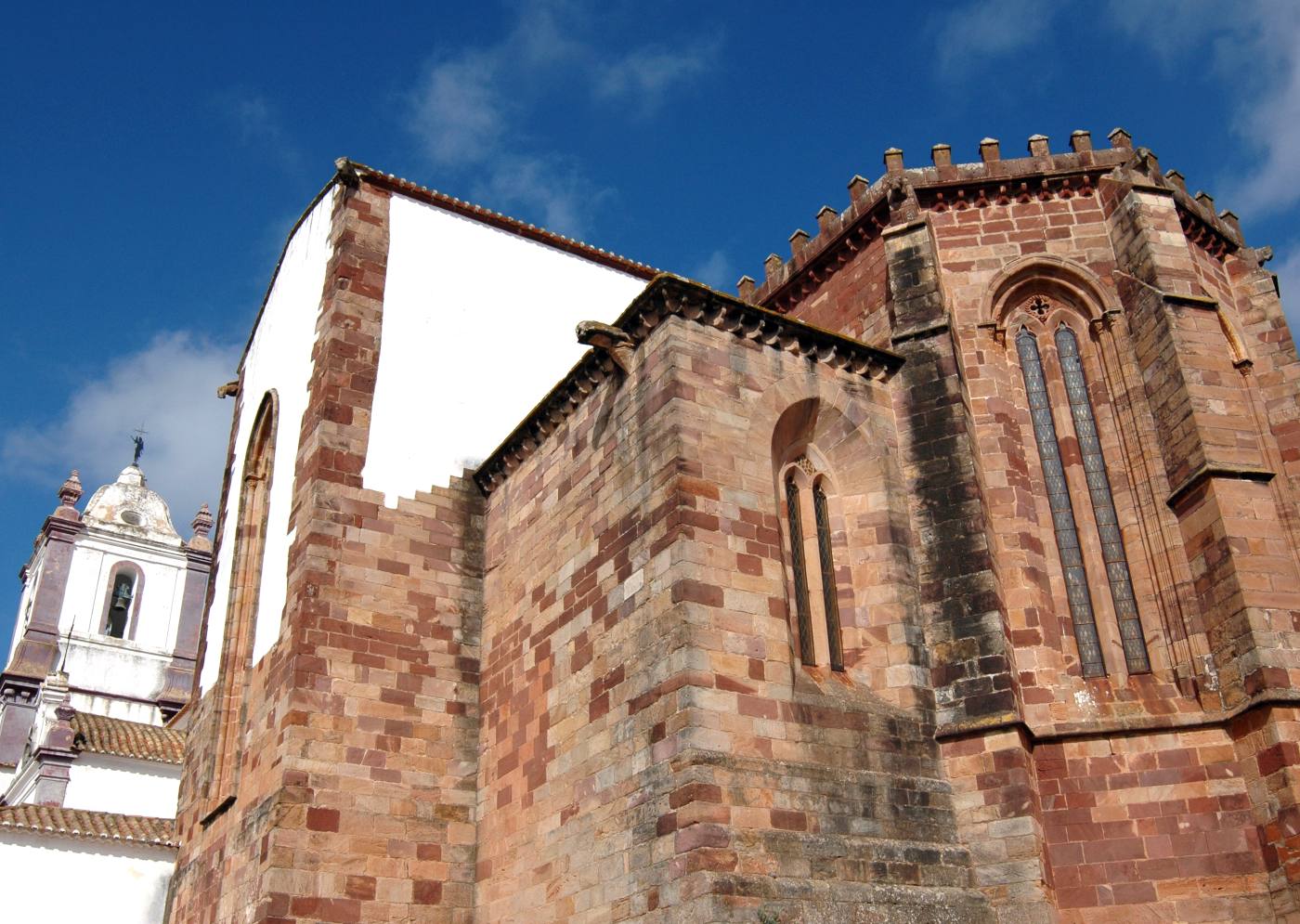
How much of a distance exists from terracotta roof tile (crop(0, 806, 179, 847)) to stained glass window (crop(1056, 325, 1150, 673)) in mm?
17256

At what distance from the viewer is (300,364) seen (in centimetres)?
1619

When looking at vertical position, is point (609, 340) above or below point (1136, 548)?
above

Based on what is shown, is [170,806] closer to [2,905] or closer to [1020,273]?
[2,905]

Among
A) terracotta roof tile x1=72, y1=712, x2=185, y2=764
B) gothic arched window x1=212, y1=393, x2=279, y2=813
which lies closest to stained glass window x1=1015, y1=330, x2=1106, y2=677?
gothic arched window x1=212, y1=393, x2=279, y2=813

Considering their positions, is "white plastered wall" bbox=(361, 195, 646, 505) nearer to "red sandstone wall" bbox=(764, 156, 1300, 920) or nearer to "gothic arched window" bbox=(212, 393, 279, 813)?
"gothic arched window" bbox=(212, 393, 279, 813)

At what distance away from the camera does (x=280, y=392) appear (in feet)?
55.8

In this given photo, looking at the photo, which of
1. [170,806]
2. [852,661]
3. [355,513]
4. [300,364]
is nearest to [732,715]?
[852,661]

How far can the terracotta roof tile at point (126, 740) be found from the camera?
28547 mm

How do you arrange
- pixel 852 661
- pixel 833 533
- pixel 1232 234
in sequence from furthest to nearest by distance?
pixel 1232 234 → pixel 833 533 → pixel 852 661

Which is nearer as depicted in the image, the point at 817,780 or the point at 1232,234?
the point at 817,780

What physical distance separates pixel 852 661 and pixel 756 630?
149 cm

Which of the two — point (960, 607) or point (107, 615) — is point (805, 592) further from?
point (107, 615)

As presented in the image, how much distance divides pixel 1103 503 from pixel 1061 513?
45 cm

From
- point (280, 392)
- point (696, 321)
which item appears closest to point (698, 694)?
point (696, 321)
